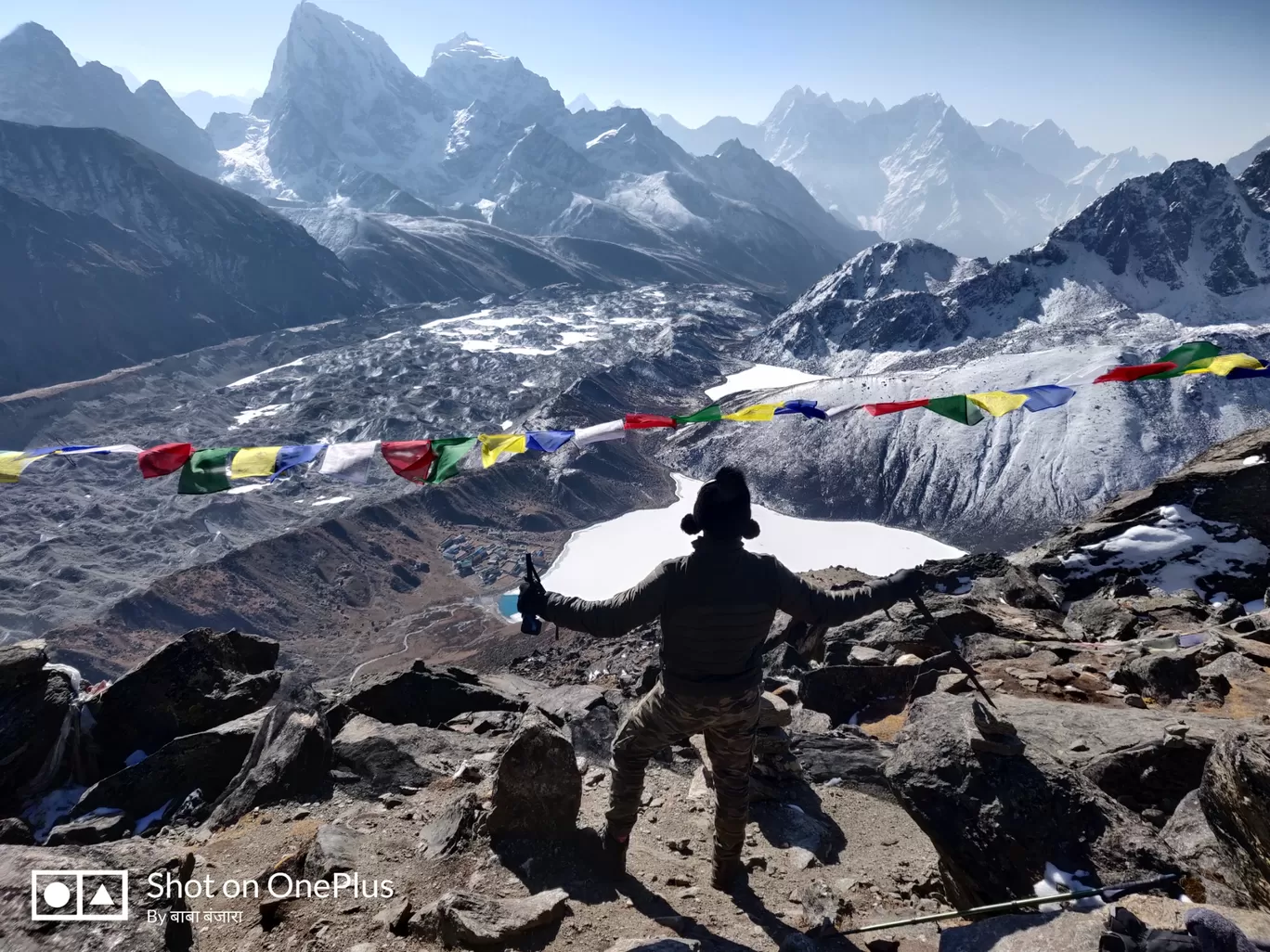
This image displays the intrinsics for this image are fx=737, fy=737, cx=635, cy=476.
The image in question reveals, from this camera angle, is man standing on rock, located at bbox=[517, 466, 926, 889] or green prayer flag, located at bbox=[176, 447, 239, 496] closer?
man standing on rock, located at bbox=[517, 466, 926, 889]

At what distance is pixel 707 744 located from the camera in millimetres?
5090

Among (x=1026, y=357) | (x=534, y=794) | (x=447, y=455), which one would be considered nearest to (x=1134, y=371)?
(x=447, y=455)

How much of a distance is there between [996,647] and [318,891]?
373 inches

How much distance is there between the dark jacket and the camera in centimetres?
469

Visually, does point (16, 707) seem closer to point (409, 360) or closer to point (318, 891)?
point (318, 891)

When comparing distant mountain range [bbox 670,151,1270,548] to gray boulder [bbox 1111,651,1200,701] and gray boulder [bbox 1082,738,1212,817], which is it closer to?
gray boulder [bbox 1111,651,1200,701]

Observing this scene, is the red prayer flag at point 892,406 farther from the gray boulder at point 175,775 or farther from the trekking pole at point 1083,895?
the gray boulder at point 175,775

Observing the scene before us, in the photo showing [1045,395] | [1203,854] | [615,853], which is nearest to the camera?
[1203,854]

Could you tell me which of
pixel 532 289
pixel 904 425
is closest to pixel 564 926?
pixel 904 425

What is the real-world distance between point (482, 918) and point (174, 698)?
602 cm

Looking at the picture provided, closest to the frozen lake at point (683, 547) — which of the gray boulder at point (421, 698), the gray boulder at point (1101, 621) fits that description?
the gray boulder at point (1101, 621)

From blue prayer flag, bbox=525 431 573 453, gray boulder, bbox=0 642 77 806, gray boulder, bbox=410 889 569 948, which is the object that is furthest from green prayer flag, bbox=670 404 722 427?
gray boulder, bbox=0 642 77 806

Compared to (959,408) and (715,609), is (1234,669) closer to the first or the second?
(959,408)

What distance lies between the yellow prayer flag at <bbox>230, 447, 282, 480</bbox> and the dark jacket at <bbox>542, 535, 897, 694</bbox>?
590 centimetres
